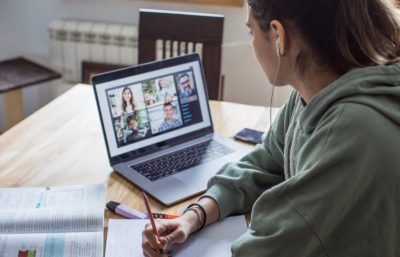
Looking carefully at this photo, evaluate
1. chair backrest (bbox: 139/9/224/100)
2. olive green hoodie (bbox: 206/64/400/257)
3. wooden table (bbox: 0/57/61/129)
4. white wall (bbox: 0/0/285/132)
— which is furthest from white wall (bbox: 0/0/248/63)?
olive green hoodie (bbox: 206/64/400/257)

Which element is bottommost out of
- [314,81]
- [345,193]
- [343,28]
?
[345,193]

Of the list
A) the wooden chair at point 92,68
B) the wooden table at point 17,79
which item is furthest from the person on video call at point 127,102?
the wooden chair at point 92,68

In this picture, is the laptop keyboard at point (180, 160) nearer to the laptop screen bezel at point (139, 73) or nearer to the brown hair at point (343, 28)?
the laptop screen bezel at point (139, 73)

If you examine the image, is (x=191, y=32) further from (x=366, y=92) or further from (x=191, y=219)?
(x=366, y=92)

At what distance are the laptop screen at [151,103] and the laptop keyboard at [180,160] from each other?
0.18ft

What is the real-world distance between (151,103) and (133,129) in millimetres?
85

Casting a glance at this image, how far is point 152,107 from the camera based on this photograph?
4.66 feet

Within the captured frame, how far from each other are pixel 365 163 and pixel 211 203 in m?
0.44

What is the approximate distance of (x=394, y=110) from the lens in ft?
2.72

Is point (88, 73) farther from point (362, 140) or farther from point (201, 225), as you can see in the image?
point (362, 140)

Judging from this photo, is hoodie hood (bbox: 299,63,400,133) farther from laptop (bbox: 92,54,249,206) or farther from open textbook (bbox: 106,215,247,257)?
laptop (bbox: 92,54,249,206)

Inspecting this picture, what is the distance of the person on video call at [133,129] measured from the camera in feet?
4.52

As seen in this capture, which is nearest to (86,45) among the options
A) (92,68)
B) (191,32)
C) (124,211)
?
(92,68)

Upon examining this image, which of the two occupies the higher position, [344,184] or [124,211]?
[344,184]
